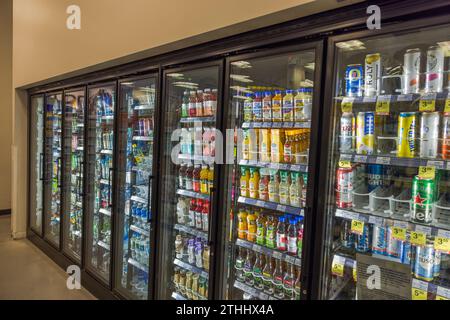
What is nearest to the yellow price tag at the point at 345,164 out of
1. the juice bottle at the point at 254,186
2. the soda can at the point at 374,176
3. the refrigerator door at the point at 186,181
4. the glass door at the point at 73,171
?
the soda can at the point at 374,176

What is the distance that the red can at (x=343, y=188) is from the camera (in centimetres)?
170

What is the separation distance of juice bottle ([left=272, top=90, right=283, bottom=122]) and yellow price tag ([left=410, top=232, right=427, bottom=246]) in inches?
39.3

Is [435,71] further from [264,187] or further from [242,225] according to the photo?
[242,225]

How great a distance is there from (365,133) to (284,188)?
0.61 meters

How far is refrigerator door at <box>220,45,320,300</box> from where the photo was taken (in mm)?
2010

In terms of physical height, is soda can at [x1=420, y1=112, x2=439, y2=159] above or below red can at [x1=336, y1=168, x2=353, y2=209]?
above

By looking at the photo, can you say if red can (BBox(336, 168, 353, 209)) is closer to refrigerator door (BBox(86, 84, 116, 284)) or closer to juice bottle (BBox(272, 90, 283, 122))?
juice bottle (BBox(272, 90, 283, 122))

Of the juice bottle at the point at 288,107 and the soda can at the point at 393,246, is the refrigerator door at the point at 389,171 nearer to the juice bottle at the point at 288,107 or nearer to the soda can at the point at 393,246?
the soda can at the point at 393,246

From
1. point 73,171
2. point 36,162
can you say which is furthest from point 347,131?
point 36,162

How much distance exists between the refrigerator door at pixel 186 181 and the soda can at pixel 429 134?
142cm

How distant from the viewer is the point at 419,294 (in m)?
1.53

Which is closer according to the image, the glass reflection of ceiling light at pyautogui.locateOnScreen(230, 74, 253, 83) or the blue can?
the blue can

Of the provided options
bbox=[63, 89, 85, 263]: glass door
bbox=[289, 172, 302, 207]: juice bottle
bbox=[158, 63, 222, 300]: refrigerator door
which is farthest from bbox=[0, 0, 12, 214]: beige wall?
bbox=[289, 172, 302, 207]: juice bottle
